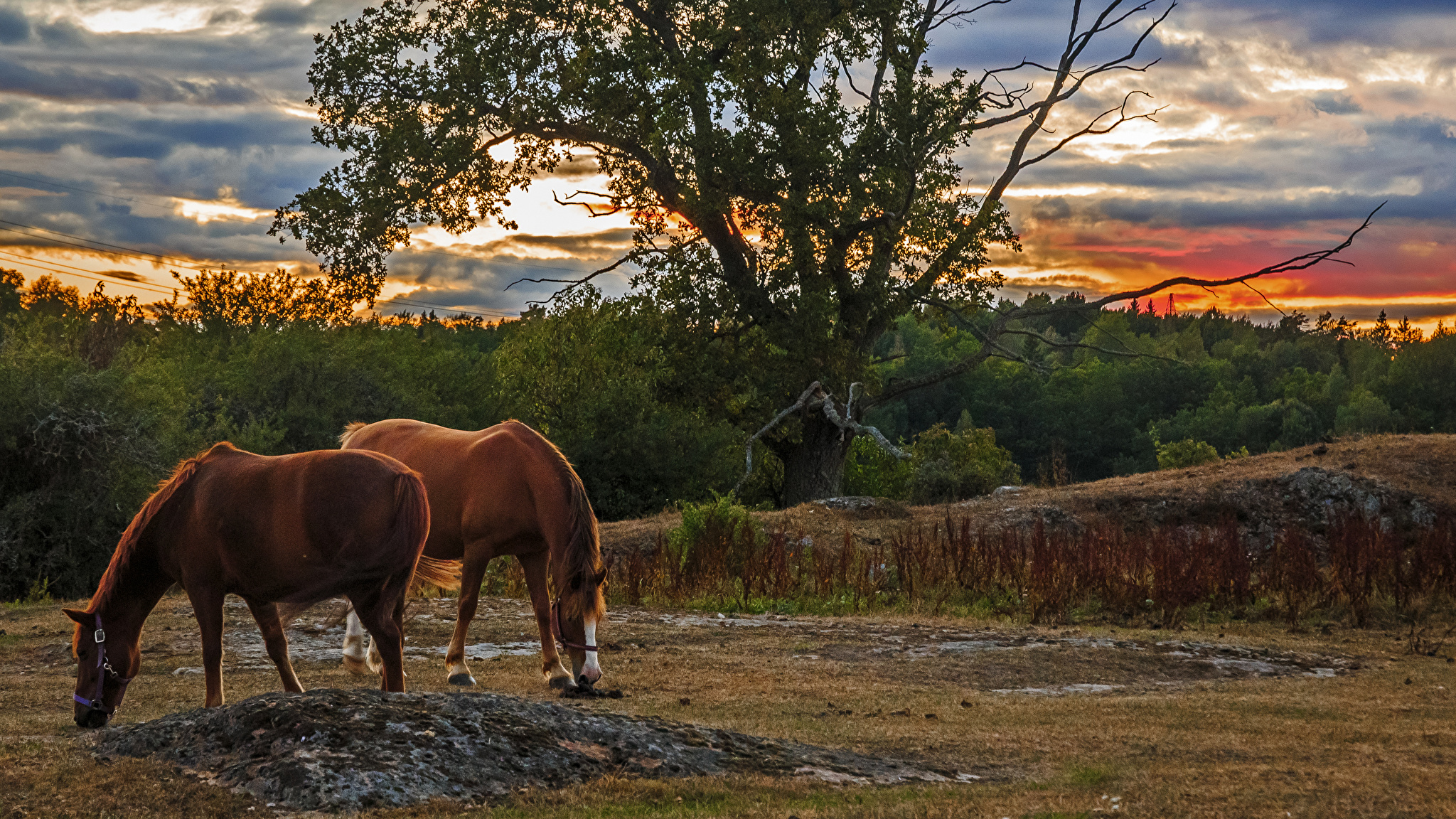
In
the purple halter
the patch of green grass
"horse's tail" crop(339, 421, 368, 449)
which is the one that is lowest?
the patch of green grass

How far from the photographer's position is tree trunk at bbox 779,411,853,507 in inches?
1055

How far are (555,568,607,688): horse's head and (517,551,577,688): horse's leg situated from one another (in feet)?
0.80

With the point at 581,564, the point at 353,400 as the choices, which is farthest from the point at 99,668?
the point at 353,400

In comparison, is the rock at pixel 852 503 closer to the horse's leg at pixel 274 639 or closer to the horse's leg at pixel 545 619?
the horse's leg at pixel 545 619

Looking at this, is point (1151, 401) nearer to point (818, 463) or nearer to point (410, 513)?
point (818, 463)

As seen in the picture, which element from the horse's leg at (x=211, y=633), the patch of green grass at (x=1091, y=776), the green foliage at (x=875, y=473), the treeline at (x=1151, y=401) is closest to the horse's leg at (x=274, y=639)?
the horse's leg at (x=211, y=633)

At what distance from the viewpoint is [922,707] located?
801 cm

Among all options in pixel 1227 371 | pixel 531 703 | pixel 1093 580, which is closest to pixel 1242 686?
pixel 1093 580

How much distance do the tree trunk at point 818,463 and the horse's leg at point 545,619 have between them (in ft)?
59.6

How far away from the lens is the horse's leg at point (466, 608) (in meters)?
8.47

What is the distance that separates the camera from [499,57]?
23.8 m

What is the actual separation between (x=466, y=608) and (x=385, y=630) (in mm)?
1968

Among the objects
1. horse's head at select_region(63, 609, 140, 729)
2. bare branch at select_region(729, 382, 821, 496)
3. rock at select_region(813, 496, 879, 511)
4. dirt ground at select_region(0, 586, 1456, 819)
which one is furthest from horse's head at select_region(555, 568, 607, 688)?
bare branch at select_region(729, 382, 821, 496)

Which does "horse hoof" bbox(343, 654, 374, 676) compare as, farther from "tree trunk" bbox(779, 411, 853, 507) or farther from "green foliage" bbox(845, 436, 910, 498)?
"green foliage" bbox(845, 436, 910, 498)
